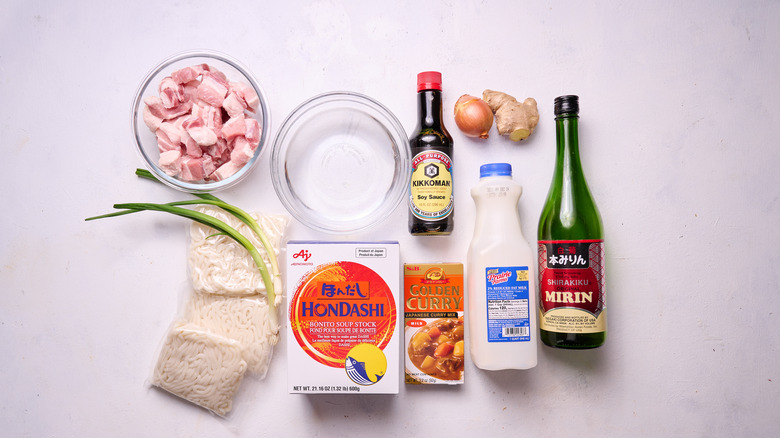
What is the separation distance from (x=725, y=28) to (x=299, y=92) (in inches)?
39.8

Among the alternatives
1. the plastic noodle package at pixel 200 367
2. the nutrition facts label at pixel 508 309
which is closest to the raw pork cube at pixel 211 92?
the plastic noodle package at pixel 200 367

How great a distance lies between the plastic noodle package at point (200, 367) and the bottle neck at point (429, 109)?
0.63m

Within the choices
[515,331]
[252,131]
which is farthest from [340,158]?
[515,331]

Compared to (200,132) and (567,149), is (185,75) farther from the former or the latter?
(567,149)

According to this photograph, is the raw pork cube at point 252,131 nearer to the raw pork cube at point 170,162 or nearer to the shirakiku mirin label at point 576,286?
the raw pork cube at point 170,162

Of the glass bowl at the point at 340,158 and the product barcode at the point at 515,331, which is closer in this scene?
the product barcode at the point at 515,331

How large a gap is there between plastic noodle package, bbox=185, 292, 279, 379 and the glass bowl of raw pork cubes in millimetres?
253

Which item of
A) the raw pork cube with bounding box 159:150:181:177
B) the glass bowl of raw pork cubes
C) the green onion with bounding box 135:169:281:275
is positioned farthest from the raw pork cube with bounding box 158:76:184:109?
the green onion with bounding box 135:169:281:275

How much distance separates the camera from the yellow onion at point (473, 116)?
929 millimetres

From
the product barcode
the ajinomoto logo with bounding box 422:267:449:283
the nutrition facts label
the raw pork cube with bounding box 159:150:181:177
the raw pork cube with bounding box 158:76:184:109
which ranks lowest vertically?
the product barcode

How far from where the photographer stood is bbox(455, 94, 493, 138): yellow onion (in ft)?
3.05

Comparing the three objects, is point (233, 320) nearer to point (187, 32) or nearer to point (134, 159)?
point (134, 159)

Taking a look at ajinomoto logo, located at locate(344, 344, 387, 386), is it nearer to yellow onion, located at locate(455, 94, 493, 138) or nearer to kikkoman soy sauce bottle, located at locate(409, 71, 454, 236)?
kikkoman soy sauce bottle, located at locate(409, 71, 454, 236)

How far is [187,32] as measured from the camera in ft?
3.29
